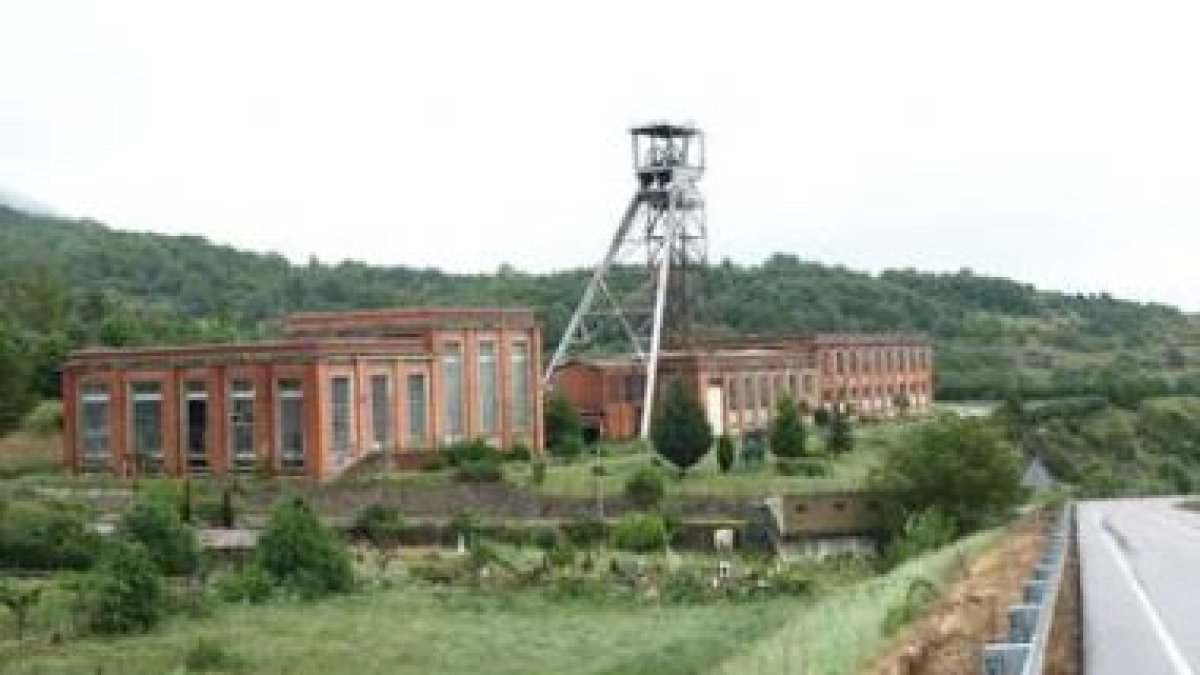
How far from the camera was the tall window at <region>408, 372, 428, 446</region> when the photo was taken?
2975 inches

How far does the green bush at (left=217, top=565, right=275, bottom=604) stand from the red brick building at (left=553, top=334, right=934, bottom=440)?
38.6 meters

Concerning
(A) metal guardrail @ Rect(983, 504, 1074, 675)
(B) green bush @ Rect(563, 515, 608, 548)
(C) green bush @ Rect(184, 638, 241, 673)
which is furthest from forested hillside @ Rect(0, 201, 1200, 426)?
(A) metal guardrail @ Rect(983, 504, 1074, 675)

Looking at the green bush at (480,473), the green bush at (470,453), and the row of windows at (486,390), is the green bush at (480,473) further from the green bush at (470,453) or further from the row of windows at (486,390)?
the row of windows at (486,390)

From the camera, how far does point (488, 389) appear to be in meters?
79.9

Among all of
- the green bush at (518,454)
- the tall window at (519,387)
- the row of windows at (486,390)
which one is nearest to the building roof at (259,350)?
the row of windows at (486,390)

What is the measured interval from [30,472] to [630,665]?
47.1 m

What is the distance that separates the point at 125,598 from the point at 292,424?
3020 centimetres

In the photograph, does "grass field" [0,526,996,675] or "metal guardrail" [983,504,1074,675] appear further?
"grass field" [0,526,996,675]

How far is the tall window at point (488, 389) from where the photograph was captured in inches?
3126

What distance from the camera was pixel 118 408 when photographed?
75.2 m

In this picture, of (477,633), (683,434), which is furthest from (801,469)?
(477,633)

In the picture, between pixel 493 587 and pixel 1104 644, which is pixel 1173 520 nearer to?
pixel 493 587

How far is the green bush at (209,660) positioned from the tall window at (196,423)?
37.2 metres

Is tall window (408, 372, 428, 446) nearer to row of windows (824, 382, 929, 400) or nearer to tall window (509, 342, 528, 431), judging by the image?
tall window (509, 342, 528, 431)
